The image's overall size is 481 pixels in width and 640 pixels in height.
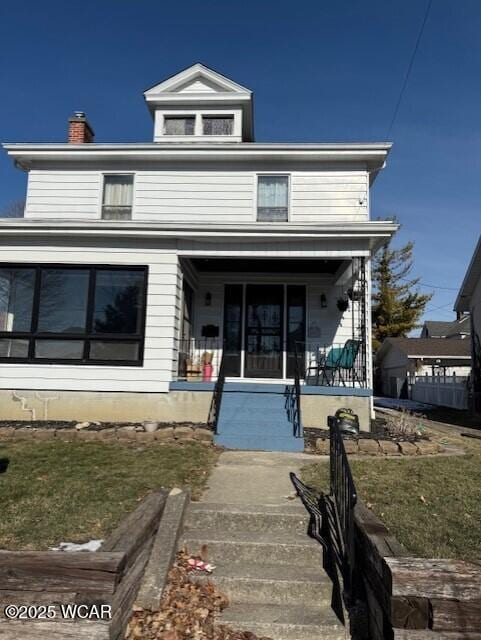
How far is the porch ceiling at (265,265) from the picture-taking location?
33.4 ft

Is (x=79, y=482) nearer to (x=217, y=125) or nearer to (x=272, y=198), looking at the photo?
(x=272, y=198)

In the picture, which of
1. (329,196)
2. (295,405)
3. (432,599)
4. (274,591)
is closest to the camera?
(432,599)

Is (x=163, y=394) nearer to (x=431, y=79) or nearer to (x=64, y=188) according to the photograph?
(x=64, y=188)

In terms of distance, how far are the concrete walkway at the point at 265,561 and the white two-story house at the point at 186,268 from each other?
4100 mm

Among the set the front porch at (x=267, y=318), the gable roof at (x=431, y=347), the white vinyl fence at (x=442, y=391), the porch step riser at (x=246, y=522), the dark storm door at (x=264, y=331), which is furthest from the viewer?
the gable roof at (x=431, y=347)

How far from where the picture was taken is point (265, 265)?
10594 mm

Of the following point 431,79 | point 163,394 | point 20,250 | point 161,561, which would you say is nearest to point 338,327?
point 163,394

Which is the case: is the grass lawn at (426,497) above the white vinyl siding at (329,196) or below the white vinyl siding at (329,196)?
below

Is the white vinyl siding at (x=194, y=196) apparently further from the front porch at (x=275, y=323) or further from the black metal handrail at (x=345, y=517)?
the black metal handrail at (x=345, y=517)

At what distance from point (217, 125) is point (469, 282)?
10.5m

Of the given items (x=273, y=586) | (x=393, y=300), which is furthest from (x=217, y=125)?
(x=393, y=300)

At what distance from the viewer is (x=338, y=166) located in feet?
35.0

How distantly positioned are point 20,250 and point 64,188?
2.36 m

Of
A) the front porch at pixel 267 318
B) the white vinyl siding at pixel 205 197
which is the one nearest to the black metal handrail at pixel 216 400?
the front porch at pixel 267 318
